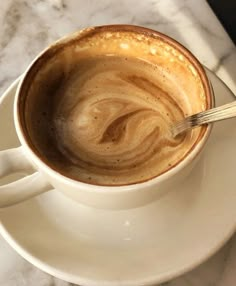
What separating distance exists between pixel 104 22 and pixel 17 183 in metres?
0.31

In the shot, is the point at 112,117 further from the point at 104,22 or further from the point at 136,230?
the point at 104,22

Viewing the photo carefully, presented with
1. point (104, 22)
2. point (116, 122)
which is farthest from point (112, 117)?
point (104, 22)

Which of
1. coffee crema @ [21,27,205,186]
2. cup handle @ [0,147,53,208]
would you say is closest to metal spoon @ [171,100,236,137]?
coffee crema @ [21,27,205,186]

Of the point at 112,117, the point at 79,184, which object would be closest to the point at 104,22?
the point at 112,117

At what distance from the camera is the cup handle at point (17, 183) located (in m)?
0.51

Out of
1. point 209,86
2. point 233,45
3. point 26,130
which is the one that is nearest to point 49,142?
point 26,130

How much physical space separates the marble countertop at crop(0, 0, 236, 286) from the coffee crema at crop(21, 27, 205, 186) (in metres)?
0.12

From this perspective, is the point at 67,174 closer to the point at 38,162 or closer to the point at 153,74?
the point at 38,162

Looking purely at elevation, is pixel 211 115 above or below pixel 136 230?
above

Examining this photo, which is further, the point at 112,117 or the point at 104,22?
the point at 104,22

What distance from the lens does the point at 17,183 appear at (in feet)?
1.71

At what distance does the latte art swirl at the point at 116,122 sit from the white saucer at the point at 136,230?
0.15 ft

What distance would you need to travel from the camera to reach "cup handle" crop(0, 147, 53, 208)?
1.69 feet

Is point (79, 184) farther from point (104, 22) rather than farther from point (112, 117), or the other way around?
point (104, 22)
